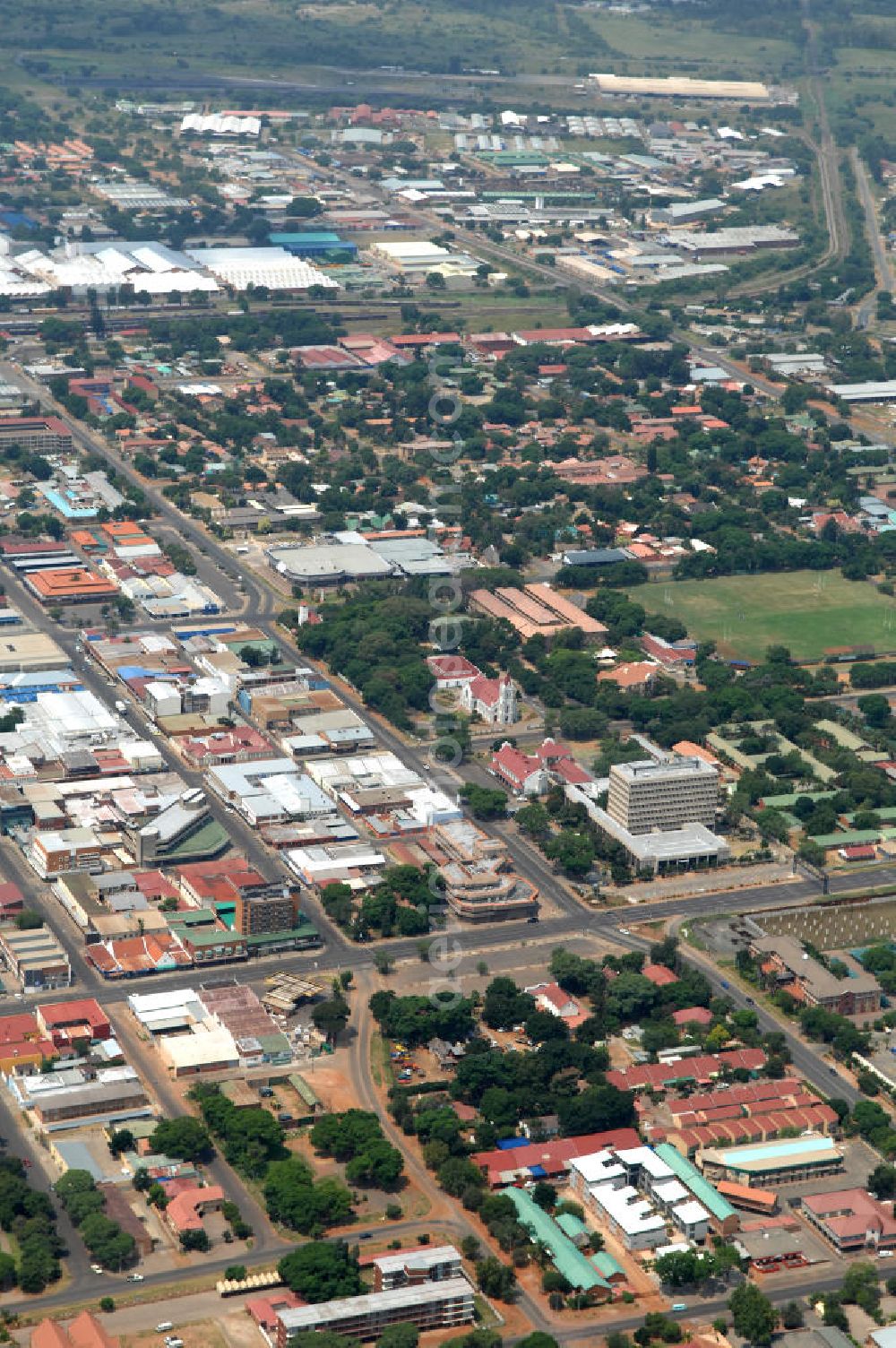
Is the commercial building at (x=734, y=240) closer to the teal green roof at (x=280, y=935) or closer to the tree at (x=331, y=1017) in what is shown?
the teal green roof at (x=280, y=935)

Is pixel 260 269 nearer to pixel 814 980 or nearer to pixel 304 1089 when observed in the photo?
pixel 814 980

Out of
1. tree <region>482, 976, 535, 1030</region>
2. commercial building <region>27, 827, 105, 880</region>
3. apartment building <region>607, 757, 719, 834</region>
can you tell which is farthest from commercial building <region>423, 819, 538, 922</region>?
commercial building <region>27, 827, 105, 880</region>

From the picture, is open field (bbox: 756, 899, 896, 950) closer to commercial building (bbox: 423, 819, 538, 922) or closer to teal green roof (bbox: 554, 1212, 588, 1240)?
commercial building (bbox: 423, 819, 538, 922)

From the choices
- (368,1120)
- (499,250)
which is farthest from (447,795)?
(499,250)

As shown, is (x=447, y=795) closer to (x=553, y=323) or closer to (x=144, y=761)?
(x=144, y=761)

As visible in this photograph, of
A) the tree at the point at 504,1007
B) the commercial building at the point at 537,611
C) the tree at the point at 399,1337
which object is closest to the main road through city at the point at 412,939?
the tree at the point at 504,1007
